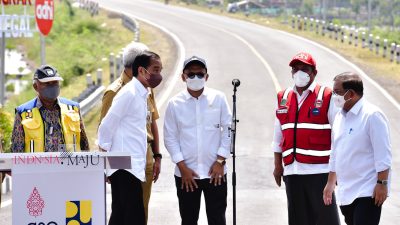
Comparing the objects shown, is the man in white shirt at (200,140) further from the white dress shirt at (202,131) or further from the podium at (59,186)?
the podium at (59,186)

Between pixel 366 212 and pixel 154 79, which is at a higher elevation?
pixel 154 79

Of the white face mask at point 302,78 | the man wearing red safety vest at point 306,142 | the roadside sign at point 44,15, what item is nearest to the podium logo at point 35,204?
the man wearing red safety vest at point 306,142

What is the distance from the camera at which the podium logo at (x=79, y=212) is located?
7.80 m

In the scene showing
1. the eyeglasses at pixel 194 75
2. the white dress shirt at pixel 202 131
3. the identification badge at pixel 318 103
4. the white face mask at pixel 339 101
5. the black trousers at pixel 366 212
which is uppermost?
the eyeglasses at pixel 194 75

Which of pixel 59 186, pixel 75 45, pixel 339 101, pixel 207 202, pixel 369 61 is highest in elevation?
pixel 339 101

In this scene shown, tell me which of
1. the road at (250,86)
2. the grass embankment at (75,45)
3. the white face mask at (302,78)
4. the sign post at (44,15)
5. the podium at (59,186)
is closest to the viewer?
the podium at (59,186)

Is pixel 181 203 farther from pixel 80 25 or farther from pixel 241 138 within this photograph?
pixel 80 25

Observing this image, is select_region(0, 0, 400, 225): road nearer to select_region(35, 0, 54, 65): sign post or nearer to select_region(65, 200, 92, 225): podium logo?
select_region(35, 0, 54, 65): sign post

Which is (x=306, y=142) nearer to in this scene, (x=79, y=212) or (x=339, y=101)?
(x=339, y=101)

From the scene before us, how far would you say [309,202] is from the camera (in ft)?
29.7

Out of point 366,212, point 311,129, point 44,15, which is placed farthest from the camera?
point 44,15

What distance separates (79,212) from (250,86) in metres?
18.8

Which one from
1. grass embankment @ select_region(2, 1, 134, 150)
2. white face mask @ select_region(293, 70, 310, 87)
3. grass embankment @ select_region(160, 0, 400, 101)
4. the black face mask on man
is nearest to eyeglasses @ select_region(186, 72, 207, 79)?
the black face mask on man

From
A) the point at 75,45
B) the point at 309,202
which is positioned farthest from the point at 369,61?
the point at 309,202
